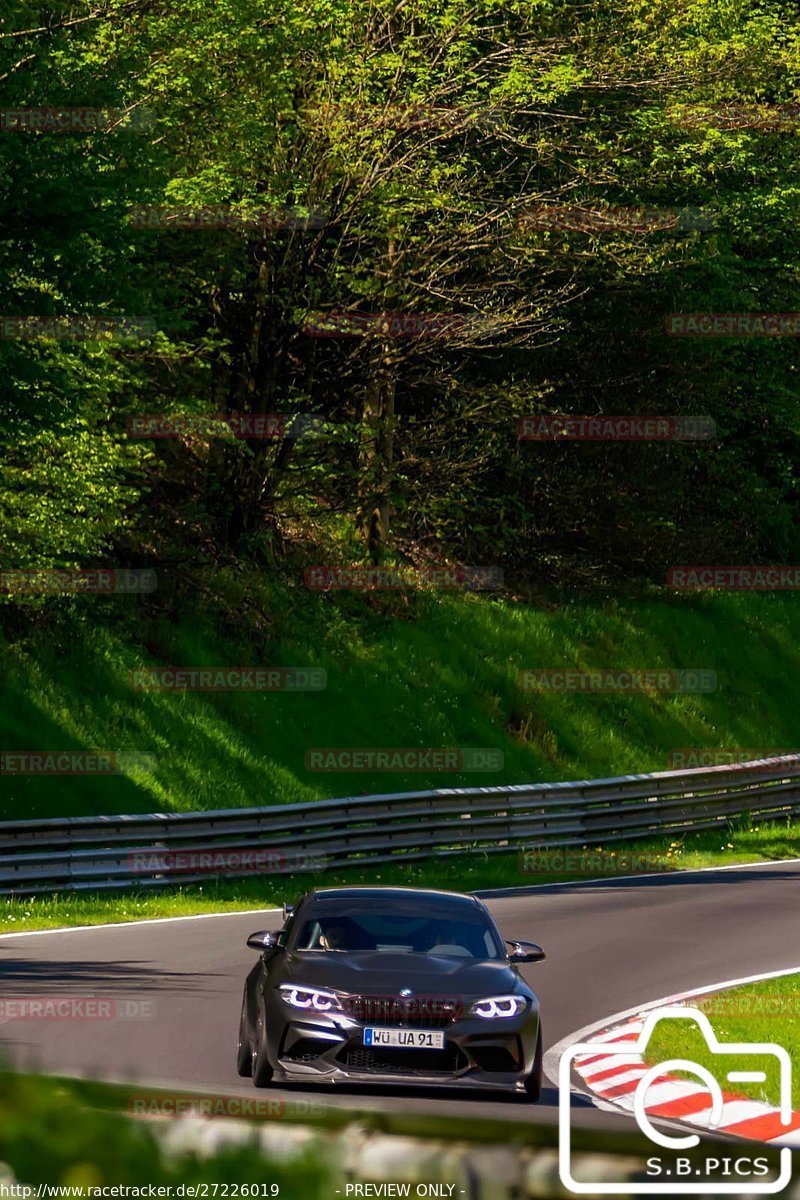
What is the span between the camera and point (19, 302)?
20703 millimetres

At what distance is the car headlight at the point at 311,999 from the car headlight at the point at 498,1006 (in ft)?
2.70

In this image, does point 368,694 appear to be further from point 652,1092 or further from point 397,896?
point 652,1092

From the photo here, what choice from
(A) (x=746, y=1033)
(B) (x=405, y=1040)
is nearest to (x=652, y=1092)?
(B) (x=405, y=1040)

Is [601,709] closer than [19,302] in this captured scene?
No

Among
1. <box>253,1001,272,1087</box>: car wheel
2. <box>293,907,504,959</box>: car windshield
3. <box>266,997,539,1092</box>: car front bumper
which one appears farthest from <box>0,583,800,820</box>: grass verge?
<box>266,997,539,1092</box>: car front bumper

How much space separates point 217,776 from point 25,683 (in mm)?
3390

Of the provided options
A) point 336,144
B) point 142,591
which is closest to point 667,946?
point 142,591

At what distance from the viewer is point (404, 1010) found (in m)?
10.4

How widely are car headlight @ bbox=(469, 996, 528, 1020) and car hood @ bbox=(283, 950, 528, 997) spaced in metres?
0.07

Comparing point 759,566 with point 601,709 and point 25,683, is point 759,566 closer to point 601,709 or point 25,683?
point 601,709

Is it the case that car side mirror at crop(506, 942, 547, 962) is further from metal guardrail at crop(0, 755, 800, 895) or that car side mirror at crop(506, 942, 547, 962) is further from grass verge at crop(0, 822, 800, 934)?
metal guardrail at crop(0, 755, 800, 895)

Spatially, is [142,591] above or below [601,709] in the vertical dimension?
above

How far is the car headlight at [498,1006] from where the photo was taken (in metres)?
10.5

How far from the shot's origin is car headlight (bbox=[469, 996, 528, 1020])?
10.5 m
